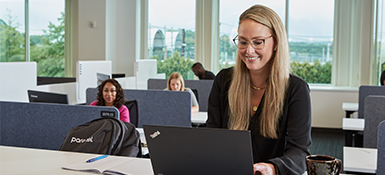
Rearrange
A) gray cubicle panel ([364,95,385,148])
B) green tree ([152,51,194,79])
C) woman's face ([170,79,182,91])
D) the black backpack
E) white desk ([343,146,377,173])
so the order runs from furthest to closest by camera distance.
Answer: green tree ([152,51,194,79]) < woman's face ([170,79,182,91]) < gray cubicle panel ([364,95,385,148]) < white desk ([343,146,377,173]) < the black backpack

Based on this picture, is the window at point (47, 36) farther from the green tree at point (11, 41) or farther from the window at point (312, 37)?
the window at point (312, 37)

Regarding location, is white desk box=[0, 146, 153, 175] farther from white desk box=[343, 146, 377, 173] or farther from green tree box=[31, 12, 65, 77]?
green tree box=[31, 12, 65, 77]

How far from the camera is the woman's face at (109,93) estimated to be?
11.6 ft

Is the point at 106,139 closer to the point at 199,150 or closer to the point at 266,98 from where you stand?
the point at 266,98

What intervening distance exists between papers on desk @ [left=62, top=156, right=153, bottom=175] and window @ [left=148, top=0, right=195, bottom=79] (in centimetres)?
638

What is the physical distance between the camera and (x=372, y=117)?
3209 millimetres

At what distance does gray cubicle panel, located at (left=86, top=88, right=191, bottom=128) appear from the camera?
3828 millimetres

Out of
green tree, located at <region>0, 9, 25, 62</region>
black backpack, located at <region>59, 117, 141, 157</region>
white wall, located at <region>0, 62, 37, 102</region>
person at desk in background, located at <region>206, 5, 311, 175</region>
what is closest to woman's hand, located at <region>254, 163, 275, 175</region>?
person at desk in background, located at <region>206, 5, 311, 175</region>

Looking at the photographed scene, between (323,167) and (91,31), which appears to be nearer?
(323,167)

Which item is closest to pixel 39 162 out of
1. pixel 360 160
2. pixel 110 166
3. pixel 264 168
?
pixel 110 166

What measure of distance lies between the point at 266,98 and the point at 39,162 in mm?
813

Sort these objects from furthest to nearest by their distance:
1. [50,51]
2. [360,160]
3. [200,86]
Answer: [50,51]
[200,86]
[360,160]

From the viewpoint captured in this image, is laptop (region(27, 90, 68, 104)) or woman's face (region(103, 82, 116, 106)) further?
woman's face (region(103, 82, 116, 106))

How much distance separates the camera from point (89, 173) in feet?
4.24
